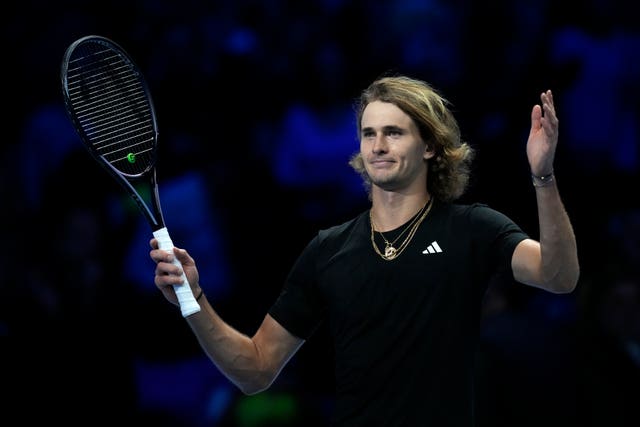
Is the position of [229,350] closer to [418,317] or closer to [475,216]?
[418,317]

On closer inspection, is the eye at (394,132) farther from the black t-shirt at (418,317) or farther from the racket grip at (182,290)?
the racket grip at (182,290)

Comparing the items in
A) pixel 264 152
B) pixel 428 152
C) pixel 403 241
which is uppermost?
pixel 264 152

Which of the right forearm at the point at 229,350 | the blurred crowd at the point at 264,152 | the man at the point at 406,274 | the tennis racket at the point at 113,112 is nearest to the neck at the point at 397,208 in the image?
the man at the point at 406,274

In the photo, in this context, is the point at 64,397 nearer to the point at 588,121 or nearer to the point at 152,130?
the point at 152,130

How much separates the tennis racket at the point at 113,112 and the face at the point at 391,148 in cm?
65

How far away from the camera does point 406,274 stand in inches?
115

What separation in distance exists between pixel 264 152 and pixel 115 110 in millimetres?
2701

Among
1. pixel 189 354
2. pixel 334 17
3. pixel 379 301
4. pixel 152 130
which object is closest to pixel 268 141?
pixel 334 17

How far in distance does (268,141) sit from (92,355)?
5.17ft

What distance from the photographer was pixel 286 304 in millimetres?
3178

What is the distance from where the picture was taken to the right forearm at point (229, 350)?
3.02 m

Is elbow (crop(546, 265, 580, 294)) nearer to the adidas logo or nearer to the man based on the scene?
the man

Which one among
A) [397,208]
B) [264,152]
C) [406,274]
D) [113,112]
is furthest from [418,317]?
[264,152]

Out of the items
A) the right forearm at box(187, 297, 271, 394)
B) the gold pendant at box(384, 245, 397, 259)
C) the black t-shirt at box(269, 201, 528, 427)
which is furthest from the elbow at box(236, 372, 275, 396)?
the gold pendant at box(384, 245, 397, 259)
